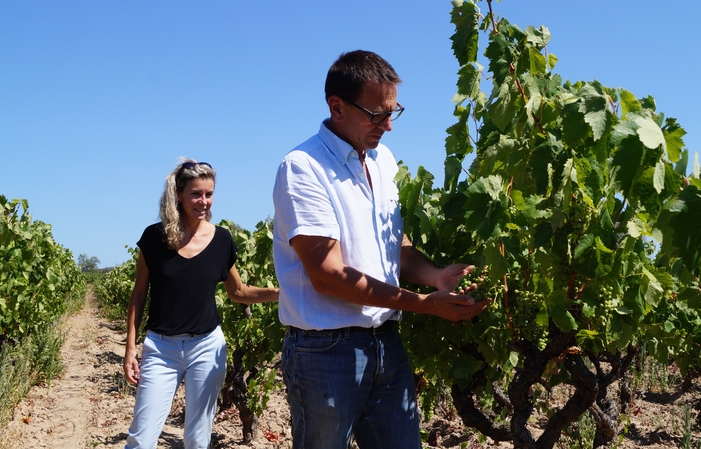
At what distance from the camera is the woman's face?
153 inches

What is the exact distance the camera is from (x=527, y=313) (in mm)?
2613

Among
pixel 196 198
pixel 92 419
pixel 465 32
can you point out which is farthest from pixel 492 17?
pixel 92 419

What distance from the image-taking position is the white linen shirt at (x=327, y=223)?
2.34 meters

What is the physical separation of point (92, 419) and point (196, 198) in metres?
4.42

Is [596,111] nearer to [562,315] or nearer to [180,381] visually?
[562,315]

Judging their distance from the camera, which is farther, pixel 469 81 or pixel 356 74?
pixel 469 81

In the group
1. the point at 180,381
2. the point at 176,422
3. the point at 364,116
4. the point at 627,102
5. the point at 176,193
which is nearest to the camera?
the point at 627,102

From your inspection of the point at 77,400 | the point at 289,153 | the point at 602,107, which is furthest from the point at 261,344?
the point at 602,107

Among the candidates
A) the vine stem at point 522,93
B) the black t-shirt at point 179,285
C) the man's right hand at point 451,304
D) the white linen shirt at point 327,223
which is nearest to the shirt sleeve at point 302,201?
the white linen shirt at point 327,223

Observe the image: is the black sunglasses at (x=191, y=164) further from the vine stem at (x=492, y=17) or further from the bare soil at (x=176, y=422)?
the bare soil at (x=176, y=422)

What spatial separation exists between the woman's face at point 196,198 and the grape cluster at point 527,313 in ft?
6.40

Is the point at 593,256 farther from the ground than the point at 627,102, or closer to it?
closer to it

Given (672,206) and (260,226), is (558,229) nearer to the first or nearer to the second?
(672,206)

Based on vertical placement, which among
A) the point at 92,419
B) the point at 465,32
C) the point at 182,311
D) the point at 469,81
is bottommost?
the point at 92,419
